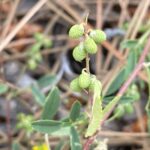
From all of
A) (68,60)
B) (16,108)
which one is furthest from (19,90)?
(68,60)

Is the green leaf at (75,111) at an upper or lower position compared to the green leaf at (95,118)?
upper

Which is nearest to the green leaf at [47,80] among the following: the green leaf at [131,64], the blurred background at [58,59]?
the blurred background at [58,59]

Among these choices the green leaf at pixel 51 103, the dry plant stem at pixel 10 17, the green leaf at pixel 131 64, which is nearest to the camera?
the green leaf at pixel 51 103

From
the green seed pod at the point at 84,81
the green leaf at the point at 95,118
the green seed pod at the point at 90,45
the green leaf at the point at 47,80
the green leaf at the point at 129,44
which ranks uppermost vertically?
the green leaf at the point at 129,44

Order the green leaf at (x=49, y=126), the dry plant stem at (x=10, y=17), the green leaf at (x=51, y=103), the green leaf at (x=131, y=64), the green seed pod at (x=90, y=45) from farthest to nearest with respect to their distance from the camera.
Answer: the dry plant stem at (x=10, y=17), the green leaf at (x=131, y=64), the green leaf at (x=51, y=103), the green leaf at (x=49, y=126), the green seed pod at (x=90, y=45)

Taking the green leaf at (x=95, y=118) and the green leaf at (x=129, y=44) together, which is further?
the green leaf at (x=129, y=44)

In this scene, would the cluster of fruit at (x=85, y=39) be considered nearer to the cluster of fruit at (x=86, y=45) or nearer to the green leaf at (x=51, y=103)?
the cluster of fruit at (x=86, y=45)

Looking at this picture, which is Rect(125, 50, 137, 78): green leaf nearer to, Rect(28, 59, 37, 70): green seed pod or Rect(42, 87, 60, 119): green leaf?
Rect(42, 87, 60, 119): green leaf
